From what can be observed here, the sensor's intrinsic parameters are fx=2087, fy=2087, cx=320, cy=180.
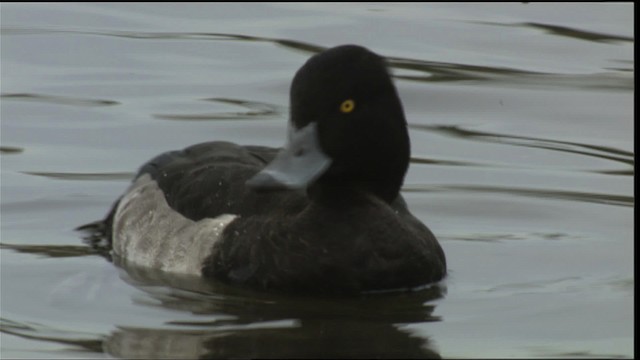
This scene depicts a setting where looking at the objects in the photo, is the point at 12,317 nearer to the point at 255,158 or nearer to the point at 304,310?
the point at 304,310

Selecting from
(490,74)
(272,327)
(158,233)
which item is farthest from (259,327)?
(490,74)

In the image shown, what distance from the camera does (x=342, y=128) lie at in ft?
30.4

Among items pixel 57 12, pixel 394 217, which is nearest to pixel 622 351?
pixel 394 217

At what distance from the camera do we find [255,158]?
10352mm

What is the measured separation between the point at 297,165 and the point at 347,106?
360 mm

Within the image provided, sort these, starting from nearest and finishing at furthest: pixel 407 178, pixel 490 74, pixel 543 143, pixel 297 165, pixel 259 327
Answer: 1. pixel 259 327
2. pixel 297 165
3. pixel 407 178
4. pixel 543 143
5. pixel 490 74

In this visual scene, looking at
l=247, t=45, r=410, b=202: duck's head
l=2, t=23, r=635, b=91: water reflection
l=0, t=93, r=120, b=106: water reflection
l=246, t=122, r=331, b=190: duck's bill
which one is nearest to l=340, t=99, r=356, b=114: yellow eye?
l=247, t=45, r=410, b=202: duck's head

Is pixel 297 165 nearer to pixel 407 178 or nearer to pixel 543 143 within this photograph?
pixel 407 178

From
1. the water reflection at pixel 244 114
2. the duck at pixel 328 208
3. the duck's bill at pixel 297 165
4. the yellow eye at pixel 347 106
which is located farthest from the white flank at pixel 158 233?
the water reflection at pixel 244 114

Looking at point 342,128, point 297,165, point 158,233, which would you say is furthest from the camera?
point 158,233

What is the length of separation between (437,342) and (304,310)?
74 centimetres

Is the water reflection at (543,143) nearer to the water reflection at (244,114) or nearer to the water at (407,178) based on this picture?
the water at (407,178)

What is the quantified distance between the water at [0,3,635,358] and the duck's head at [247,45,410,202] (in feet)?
1.87

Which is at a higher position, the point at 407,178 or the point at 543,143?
the point at 543,143
